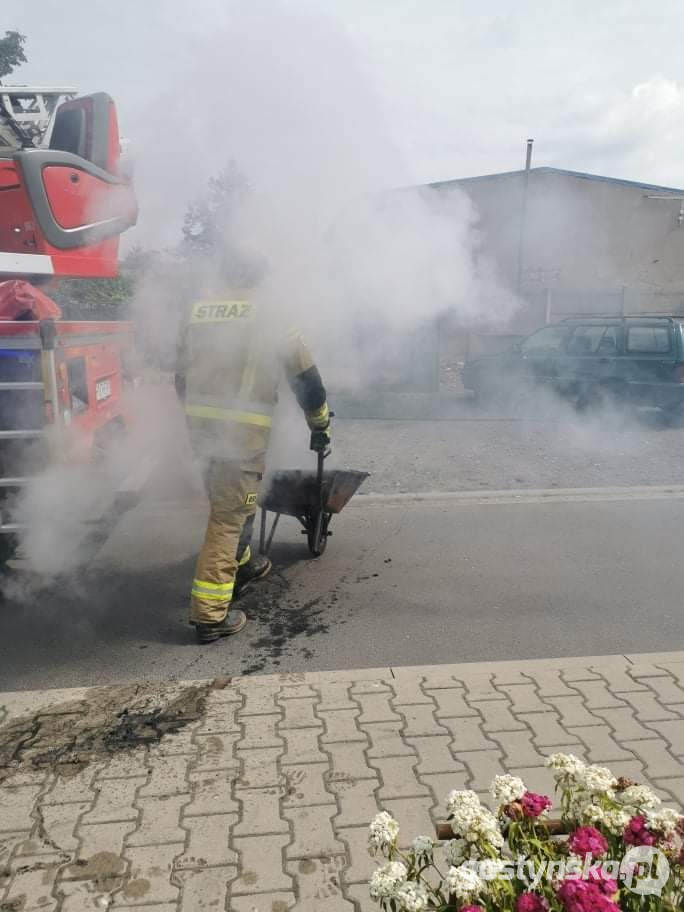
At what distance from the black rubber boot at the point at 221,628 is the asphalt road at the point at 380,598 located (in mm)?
51

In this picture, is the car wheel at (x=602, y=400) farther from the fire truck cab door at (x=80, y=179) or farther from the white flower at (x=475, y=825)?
the white flower at (x=475, y=825)

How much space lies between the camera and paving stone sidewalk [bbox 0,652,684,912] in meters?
2.18

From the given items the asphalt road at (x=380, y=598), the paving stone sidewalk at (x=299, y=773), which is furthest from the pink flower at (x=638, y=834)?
the asphalt road at (x=380, y=598)

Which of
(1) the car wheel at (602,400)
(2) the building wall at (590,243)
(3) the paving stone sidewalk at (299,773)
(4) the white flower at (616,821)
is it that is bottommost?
(3) the paving stone sidewalk at (299,773)

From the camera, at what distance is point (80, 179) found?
4.63 metres

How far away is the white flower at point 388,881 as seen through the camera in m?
1.38

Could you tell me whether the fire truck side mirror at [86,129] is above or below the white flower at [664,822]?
above

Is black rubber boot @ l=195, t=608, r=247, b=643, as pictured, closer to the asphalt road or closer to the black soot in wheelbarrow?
the asphalt road

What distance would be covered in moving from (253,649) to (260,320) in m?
1.79

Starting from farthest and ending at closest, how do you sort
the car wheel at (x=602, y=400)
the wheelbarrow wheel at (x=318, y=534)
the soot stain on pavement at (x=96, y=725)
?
the car wheel at (x=602, y=400) < the wheelbarrow wheel at (x=318, y=534) < the soot stain on pavement at (x=96, y=725)

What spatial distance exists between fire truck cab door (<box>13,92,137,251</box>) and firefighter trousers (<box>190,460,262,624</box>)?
6.22 ft

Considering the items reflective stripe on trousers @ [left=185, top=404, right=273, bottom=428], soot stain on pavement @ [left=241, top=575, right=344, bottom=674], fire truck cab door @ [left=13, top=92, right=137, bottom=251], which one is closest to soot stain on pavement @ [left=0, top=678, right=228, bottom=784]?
soot stain on pavement @ [left=241, top=575, right=344, bottom=674]

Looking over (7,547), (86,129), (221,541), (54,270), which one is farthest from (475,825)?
(86,129)

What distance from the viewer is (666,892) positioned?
135cm
